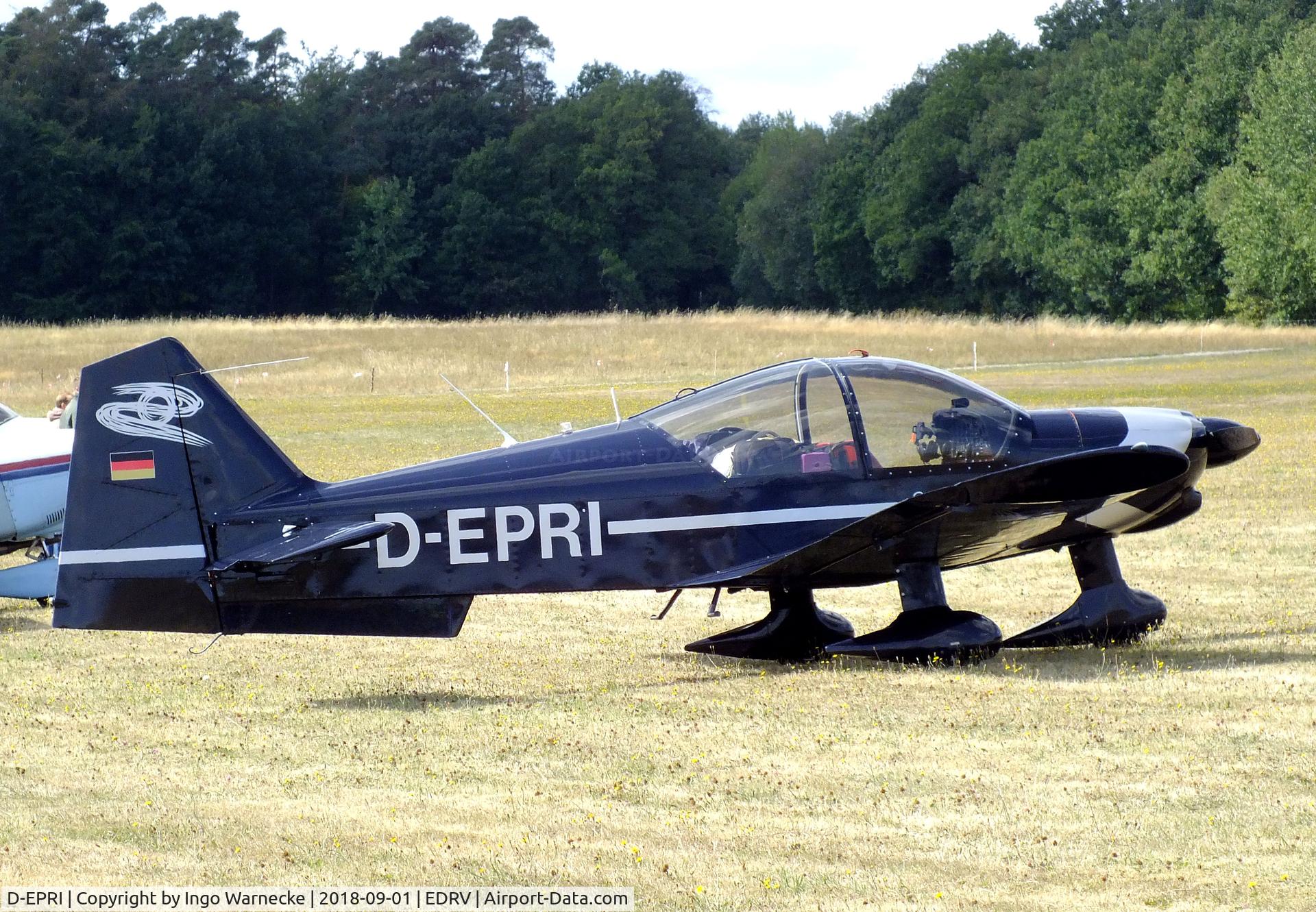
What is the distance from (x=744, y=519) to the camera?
8062mm

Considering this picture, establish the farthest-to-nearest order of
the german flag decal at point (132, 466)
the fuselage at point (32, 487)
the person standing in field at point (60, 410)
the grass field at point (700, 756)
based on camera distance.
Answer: the person standing in field at point (60, 410) < the fuselage at point (32, 487) < the german flag decal at point (132, 466) < the grass field at point (700, 756)

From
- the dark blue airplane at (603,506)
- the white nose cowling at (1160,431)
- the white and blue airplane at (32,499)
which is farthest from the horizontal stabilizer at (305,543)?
the white nose cowling at (1160,431)

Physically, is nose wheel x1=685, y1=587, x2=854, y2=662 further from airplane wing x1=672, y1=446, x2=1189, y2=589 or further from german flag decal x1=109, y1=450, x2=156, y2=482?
german flag decal x1=109, y1=450, x2=156, y2=482

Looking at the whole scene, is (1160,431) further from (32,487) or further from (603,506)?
(32,487)

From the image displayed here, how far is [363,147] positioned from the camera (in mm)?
98750

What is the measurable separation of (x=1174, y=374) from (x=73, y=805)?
33.9 meters

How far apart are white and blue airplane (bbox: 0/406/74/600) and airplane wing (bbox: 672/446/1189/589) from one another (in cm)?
537

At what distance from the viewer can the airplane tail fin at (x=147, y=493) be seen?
780 cm

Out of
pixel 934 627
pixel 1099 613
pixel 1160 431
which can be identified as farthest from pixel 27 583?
pixel 1160 431

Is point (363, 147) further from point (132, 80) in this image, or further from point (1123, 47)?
point (1123, 47)

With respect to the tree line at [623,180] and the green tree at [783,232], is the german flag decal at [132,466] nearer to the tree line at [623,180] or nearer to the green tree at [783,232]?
the tree line at [623,180]

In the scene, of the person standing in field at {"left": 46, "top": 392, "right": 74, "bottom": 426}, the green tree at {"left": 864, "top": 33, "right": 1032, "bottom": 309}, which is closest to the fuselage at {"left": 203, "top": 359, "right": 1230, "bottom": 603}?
the person standing in field at {"left": 46, "top": 392, "right": 74, "bottom": 426}

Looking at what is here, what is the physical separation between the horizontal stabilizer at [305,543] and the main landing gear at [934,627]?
2392 mm

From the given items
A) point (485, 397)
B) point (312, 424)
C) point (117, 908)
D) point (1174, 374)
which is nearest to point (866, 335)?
point (1174, 374)
